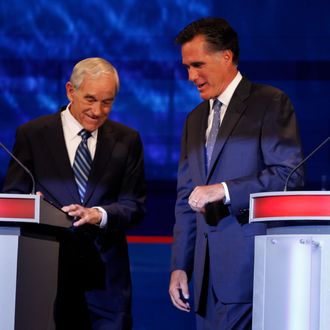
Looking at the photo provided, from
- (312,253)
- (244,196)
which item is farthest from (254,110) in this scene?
(312,253)

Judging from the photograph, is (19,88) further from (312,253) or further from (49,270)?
(312,253)

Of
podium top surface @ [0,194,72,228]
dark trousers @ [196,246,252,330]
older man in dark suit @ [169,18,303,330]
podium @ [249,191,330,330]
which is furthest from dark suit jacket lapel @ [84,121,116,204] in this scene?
podium @ [249,191,330,330]

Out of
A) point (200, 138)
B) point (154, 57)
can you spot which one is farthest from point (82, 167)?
point (154, 57)

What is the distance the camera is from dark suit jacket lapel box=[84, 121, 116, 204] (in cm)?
315

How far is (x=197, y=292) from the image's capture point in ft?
9.17

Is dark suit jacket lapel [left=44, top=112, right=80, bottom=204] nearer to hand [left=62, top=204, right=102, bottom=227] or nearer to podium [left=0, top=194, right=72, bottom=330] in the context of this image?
hand [left=62, top=204, right=102, bottom=227]

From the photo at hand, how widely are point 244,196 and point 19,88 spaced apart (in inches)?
86.9

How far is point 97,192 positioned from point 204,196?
2.16ft

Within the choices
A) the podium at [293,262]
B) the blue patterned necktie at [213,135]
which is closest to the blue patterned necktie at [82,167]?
the blue patterned necktie at [213,135]

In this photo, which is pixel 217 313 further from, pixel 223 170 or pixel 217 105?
pixel 217 105

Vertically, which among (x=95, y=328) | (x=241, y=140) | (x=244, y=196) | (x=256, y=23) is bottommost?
(x=95, y=328)

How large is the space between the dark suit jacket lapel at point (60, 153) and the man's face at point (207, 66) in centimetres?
52

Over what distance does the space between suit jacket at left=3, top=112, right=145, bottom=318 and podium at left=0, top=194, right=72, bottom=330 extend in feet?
1.45

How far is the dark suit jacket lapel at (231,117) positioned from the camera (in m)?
2.82
